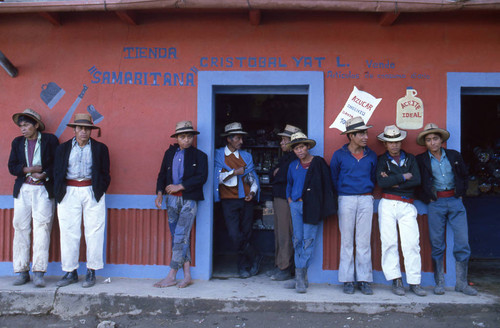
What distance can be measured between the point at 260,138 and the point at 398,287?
363 centimetres

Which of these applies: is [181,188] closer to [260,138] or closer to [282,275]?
[282,275]

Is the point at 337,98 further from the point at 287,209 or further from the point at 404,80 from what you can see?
the point at 287,209

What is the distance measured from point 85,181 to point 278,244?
276 centimetres

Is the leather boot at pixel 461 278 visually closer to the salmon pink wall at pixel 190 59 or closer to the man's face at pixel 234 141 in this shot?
the salmon pink wall at pixel 190 59

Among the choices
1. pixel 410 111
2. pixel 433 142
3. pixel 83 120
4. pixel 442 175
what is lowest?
pixel 442 175

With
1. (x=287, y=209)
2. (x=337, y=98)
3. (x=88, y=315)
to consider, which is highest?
(x=337, y=98)

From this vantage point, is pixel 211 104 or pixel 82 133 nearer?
pixel 82 133

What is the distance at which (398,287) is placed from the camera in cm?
496

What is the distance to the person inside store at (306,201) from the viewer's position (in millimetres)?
4953

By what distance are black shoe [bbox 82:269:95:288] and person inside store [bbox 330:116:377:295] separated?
3.18 metres

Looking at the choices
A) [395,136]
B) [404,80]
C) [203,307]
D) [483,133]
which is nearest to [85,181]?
[203,307]

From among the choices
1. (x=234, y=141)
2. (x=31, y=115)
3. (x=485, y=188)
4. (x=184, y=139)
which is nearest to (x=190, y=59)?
(x=184, y=139)

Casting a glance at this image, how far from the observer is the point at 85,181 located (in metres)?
5.11

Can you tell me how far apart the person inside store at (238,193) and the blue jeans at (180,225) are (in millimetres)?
592
